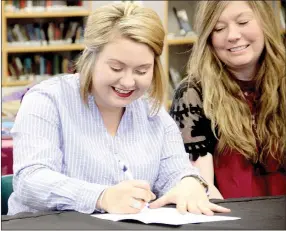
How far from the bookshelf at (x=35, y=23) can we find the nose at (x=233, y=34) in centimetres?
334

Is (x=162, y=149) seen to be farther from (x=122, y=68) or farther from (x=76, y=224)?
(x=76, y=224)

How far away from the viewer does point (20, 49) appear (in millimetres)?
5273

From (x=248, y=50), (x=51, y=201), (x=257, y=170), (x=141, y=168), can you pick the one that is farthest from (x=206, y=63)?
(x=51, y=201)

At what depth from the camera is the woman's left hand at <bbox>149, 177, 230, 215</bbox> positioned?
1411mm

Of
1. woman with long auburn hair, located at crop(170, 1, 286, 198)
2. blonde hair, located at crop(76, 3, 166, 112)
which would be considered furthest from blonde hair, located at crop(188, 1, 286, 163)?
blonde hair, located at crop(76, 3, 166, 112)

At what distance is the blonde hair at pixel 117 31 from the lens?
1524mm

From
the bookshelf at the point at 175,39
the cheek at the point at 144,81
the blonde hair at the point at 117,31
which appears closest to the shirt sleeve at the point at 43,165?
the blonde hair at the point at 117,31

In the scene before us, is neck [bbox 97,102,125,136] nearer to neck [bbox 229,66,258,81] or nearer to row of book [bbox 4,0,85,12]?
neck [bbox 229,66,258,81]

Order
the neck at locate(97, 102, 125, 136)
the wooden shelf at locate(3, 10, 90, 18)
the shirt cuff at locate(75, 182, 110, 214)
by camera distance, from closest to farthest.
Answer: the shirt cuff at locate(75, 182, 110, 214), the neck at locate(97, 102, 125, 136), the wooden shelf at locate(3, 10, 90, 18)

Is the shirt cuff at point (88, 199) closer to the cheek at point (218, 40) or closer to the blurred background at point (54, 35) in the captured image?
the cheek at point (218, 40)

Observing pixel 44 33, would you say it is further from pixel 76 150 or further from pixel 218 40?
pixel 76 150

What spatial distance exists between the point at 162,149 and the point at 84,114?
242 millimetres

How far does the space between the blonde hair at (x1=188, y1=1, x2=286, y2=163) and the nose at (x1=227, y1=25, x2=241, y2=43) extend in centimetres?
6

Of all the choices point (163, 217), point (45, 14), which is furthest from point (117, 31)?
point (45, 14)
